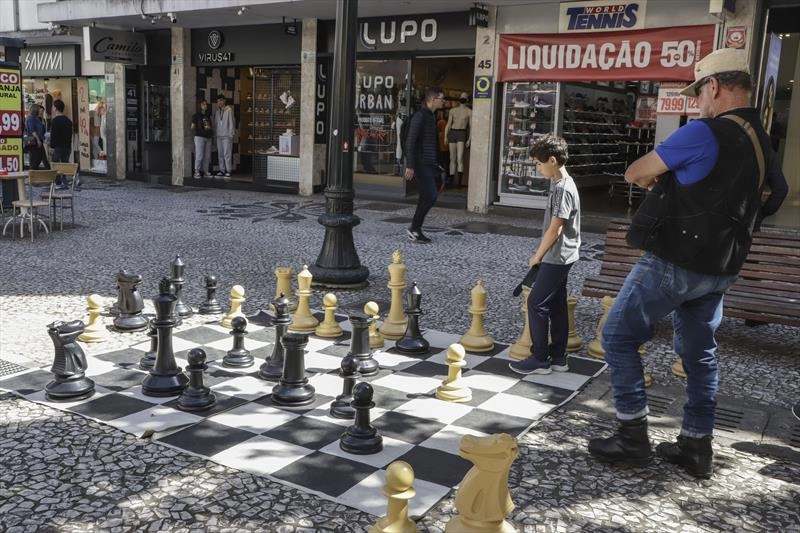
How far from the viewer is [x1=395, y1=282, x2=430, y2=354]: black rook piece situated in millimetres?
5473

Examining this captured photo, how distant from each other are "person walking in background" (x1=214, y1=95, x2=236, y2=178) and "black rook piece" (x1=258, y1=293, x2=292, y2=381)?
15.0 m

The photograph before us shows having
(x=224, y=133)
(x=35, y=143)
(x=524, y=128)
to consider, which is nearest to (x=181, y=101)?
(x=224, y=133)

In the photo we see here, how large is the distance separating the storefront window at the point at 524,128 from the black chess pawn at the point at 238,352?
9841 millimetres

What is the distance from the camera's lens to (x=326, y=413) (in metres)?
4.27

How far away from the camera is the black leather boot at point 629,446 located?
372 cm

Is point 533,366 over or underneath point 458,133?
underneath

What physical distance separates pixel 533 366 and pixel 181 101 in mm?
15562

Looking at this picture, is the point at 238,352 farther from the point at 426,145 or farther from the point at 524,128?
the point at 524,128

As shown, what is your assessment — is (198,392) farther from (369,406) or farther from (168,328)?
(369,406)

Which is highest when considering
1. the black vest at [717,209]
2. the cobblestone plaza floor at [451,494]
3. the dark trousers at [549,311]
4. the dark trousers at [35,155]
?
the black vest at [717,209]

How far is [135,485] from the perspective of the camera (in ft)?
11.1

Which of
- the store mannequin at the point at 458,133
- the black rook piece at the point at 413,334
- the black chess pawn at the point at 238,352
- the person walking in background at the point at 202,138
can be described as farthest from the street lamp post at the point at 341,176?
the person walking in background at the point at 202,138

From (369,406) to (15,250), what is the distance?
748cm

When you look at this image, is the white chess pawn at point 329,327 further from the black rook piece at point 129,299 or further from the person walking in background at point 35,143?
the person walking in background at point 35,143
